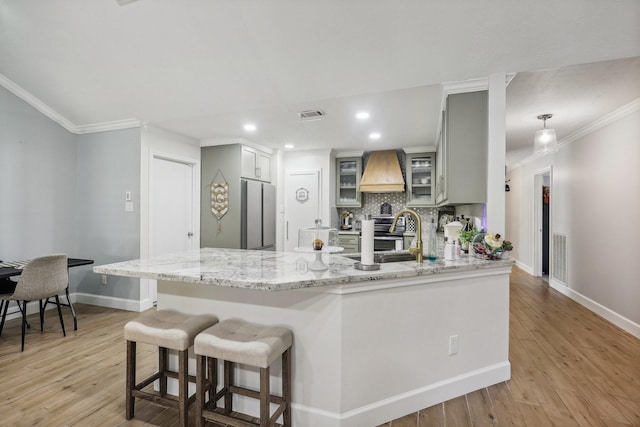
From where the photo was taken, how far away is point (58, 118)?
3.86 m

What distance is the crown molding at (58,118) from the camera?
11.2 feet

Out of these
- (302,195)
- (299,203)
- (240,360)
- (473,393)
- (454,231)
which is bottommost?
(473,393)

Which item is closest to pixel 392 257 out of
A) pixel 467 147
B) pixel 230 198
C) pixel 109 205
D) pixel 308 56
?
pixel 467 147

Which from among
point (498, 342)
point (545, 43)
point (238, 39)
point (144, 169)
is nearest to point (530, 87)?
point (545, 43)

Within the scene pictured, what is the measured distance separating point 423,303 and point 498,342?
0.80 m

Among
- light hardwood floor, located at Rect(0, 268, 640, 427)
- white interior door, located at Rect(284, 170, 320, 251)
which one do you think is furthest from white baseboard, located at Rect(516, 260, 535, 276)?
white interior door, located at Rect(284, 170, 320, 251)

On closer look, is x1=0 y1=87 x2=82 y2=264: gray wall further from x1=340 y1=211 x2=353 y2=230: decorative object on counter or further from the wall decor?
x1=340 y1=211 x2=353 y2=230: decorative object on counter

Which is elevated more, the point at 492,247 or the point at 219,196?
the point at 219,196

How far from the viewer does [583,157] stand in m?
4.03

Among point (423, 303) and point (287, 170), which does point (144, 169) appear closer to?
point (287, 170)

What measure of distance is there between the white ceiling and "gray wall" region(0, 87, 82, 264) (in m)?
0.33

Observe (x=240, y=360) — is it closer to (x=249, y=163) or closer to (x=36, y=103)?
(x=249, y=163)

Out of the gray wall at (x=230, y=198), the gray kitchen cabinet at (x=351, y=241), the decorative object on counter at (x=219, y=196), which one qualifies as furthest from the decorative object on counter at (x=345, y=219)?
the decorative object on counter at (x=219, y=196)

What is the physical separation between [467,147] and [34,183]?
15.7ft
